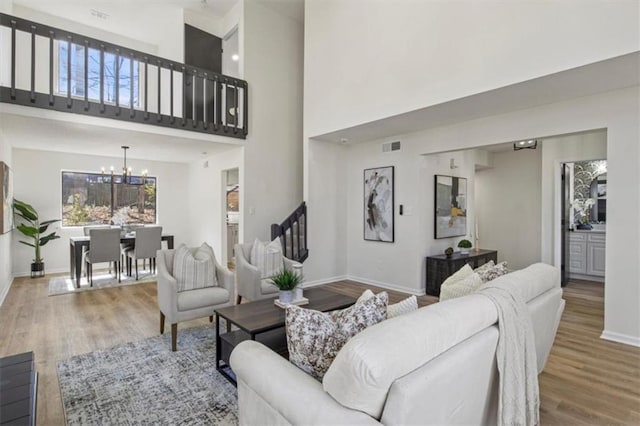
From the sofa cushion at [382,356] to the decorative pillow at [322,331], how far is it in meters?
0.21

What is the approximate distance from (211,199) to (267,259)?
3.03 metres

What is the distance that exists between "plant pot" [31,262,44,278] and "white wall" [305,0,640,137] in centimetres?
544

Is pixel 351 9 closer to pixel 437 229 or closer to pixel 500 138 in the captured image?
pixel 500 138

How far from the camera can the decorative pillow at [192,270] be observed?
3381mm

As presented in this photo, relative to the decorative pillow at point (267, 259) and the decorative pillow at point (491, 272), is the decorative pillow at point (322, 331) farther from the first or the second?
the decorative pillow at point (267, 259)

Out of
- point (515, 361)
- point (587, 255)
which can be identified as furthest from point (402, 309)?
point (587, 255)

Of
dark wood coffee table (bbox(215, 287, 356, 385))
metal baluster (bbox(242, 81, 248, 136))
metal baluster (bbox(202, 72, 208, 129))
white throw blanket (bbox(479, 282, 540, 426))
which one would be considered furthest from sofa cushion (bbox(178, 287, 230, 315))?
metal baluster (bbox(242, 81, 248, 136))

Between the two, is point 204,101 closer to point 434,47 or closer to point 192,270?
point 192,270

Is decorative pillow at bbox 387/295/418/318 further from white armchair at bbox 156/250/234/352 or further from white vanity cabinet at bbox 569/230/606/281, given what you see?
white vanity cabinet at bbox 569/230/606/281

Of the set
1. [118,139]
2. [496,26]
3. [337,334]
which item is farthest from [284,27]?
[337,334]

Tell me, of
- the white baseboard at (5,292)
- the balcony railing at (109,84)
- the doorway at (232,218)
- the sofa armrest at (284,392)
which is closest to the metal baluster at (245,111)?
the balcony railing at (109,84)

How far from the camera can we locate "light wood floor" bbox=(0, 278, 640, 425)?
7.36 ft

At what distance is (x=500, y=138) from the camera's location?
4.05 metres

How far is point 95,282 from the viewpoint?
18.5 feet
